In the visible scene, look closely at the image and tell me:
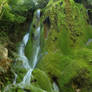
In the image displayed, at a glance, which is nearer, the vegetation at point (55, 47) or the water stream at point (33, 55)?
the vegetation at point (55, 47)

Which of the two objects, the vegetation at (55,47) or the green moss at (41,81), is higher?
the vegetation at (55,47)

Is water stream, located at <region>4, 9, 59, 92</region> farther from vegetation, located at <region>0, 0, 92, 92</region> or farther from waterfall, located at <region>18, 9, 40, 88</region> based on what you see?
vegetation, located at <region>0, 0, 92, 92</region>

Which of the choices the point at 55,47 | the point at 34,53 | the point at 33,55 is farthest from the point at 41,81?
the point at 34,53

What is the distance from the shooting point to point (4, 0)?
1009 centimetres

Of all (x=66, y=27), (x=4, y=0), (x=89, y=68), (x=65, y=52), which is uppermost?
(x=4, y=0)

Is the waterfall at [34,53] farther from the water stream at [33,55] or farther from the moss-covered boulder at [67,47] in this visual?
the moss-covered boulder at [67,47]

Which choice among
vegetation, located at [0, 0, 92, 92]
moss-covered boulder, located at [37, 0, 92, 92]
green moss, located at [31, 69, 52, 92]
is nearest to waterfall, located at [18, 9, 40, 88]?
vegetation, located at [0, 0, 92, 92]

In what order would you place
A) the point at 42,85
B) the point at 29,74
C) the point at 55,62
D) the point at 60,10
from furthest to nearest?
the point at 60,10, the point at 55,62, the point at 29,74, the point at 42,85

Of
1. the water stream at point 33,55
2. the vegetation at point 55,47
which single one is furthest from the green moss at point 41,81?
the water stream at point 33,55

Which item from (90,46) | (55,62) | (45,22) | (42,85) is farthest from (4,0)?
(90,46)

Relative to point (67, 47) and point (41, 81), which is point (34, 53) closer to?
point (67, 47)

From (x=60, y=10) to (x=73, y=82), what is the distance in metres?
6.31

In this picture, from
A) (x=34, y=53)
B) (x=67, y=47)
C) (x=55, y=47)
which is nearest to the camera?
(x=55, y=47)

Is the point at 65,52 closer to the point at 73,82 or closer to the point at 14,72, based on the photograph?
the point at 73,82
